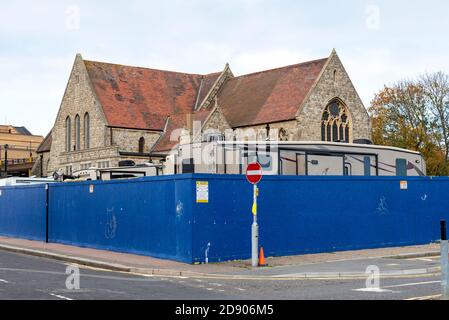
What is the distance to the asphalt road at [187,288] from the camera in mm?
12383

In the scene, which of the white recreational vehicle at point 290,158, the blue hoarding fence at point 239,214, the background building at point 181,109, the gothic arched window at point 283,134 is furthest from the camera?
the background building at point 181,109

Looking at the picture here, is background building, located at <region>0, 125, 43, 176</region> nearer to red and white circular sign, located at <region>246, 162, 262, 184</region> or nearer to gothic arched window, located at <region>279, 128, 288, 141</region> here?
gothic arched window, located at <region>279, 128, 288, 141</region>

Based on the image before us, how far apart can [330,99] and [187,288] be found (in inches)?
1650

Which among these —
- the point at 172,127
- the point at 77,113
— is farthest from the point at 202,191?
the point at 77,113

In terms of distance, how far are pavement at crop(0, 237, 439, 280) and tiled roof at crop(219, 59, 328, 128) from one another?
31.2 m

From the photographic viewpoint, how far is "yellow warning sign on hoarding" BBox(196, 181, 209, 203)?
60.6 feet

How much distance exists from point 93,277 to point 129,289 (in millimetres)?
2456

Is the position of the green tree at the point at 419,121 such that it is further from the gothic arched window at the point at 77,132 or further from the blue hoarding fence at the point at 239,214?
the blue hoarding fence at the point at 239,214

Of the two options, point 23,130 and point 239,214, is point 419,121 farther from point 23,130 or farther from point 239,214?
point 23,130

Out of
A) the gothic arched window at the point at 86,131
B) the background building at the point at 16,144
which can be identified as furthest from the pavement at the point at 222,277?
the background building at the point at 16,144

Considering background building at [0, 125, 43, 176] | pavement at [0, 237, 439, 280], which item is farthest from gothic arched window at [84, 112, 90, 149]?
background building at [0, 125, 43, 176]

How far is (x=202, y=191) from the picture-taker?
18.6 meters
